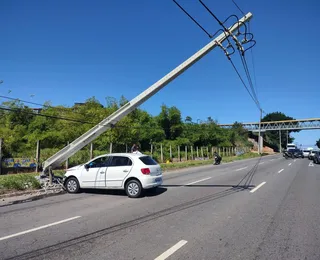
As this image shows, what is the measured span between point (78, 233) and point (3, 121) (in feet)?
119

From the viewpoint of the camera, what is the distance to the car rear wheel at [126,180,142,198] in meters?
9.89

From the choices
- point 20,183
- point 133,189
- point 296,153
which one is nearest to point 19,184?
point 20,183

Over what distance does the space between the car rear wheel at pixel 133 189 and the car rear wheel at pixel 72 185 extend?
7.62 ft

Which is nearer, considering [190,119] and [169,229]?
[169,229]

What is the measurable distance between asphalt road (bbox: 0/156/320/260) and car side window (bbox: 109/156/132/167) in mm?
1288

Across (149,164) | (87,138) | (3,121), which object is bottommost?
(149,164)

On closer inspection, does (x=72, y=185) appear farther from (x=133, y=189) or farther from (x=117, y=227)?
(x=117, y=227)

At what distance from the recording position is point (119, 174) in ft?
33.5

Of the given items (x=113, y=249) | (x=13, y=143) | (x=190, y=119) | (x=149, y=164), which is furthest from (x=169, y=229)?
(x=190, y=119)

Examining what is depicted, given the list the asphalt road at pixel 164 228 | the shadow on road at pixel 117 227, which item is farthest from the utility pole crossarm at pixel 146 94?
the shadow on road at pixel 117 227

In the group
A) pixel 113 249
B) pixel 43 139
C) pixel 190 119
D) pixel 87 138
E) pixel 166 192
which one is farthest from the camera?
pixel 190 119

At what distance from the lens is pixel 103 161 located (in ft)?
35.4

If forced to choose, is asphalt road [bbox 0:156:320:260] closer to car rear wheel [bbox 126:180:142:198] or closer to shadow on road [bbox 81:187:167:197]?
car rear wheel [bbox 126:180:142:198]

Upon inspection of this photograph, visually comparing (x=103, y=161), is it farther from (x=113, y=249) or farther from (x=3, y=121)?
(x=3, y=121)
